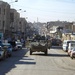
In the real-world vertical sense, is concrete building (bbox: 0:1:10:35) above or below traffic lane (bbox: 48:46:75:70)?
above

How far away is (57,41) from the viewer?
9112 cm

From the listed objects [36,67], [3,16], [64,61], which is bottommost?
[64,61]

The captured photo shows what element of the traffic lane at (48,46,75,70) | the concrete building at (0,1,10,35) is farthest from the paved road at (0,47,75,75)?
the concrete building at (0,1,10,35)

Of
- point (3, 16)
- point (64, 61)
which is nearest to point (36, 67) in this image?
point (64, 61)

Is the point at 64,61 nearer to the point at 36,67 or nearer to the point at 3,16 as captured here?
the point at 36,67

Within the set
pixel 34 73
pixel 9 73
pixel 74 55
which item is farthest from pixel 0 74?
pixel 74 55

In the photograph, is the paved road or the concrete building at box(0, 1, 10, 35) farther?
the concrete building at box(0, 1, 10, 35)

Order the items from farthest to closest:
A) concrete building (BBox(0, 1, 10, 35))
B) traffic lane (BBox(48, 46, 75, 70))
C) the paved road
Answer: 1. concrete building (BBox(0, 1, 10, 35))
2. traffic lane (BBox(48, 46, 75, 70))
3. the paved road

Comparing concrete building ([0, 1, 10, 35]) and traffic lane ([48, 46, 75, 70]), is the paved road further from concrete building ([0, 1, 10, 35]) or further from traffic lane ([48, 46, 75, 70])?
concrete building ([0, 1, 10, 35])

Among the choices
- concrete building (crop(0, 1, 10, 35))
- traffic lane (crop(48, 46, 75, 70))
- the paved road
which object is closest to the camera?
the paved road

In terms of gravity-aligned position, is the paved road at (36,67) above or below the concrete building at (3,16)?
below

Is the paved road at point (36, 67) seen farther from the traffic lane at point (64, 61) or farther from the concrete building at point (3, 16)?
the concrete building at point (3, 16)

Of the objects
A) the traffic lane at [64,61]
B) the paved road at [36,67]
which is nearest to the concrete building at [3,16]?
the traffic lane at [64,61]

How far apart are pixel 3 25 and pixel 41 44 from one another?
1714 inches
